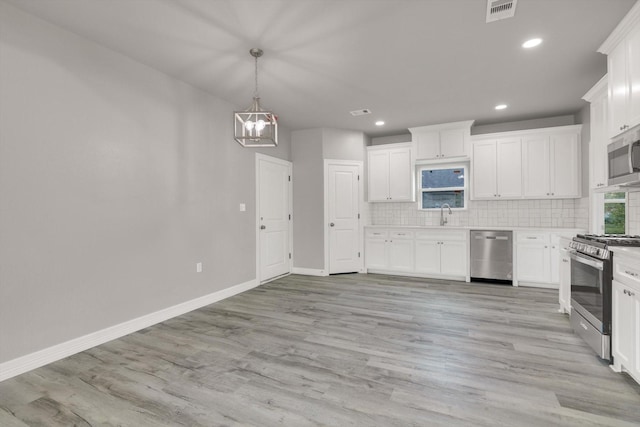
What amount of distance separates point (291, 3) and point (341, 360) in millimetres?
2797

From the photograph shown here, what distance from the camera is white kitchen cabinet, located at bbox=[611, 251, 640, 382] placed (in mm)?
1980

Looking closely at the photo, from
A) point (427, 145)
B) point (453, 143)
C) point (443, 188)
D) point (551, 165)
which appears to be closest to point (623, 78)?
point (551, 165)

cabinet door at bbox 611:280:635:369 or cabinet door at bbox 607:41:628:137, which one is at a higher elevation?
cabinet door at bbox 607:41:628:137

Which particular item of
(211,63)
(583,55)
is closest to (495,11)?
(583,55)

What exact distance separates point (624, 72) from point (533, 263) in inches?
118

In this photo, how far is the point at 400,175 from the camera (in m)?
5.80

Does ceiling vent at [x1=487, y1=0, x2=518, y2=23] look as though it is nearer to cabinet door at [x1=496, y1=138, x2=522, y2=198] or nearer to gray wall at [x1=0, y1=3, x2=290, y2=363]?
cabinet door at [x1=496, y1=138, x2=522, y2=198]

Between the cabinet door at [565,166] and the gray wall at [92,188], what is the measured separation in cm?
516

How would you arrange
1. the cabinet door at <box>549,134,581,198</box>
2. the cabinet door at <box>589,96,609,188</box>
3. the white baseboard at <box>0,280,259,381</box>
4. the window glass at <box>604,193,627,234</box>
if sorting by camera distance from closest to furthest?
1. the white baseboard at <box>0,280,259,381</box>
2. the cabinet door at <box>589,96,609,188</box>
3. the window glass at <box>604,193,627,234</box>
4. the cabinet door at <box>549,134,581,198</box>

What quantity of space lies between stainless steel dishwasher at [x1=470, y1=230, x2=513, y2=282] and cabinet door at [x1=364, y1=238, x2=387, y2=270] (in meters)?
1.48

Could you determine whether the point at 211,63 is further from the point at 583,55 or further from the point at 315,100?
the point at 583,55

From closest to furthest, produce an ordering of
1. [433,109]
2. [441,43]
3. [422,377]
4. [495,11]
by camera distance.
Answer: [422,377]
[495,11]
[441,43]
[433,109]

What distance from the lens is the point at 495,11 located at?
7.85 ft

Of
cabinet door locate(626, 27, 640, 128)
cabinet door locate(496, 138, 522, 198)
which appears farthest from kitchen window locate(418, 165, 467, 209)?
cabinet door locate(626, 27, 640, 128)
